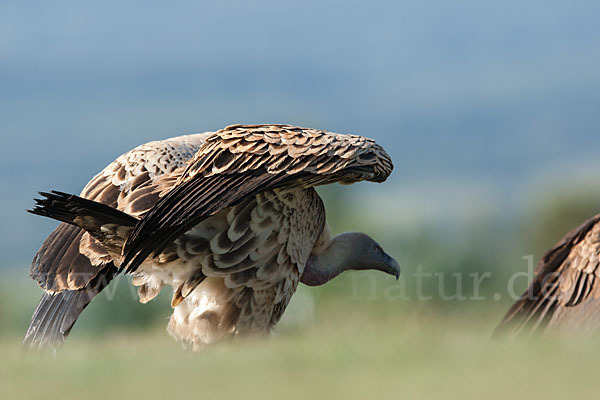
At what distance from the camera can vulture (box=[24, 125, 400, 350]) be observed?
5.27 metres

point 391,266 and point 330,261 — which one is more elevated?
point 330,261

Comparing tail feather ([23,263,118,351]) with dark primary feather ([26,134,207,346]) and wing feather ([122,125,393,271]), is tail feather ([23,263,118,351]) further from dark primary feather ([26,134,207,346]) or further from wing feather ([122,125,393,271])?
wing feather ([122,125,393,271])

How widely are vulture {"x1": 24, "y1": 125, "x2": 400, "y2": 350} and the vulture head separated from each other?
138 mm

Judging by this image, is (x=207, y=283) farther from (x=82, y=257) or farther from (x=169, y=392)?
(x=169, y=392)

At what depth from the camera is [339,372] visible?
151 inches

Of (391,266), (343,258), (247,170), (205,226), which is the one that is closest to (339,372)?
(247,170)

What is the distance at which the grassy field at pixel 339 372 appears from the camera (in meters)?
3.51

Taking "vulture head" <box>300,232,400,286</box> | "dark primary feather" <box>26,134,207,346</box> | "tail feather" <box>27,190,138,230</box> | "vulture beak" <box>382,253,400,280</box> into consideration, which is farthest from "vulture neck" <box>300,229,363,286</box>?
"tail feather" <box>27,190,138,230</box>

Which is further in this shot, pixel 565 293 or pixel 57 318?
pixel 565 293

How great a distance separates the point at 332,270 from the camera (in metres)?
7.04

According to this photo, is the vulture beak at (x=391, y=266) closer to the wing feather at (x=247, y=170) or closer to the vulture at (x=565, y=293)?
the vulture at (x=565, y=293)

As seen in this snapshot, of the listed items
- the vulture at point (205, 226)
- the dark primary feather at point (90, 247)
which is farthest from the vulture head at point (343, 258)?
the dark primary feather at point (90, 247)

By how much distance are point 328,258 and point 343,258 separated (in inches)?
6.2

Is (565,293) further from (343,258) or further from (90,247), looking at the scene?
(90,247)
